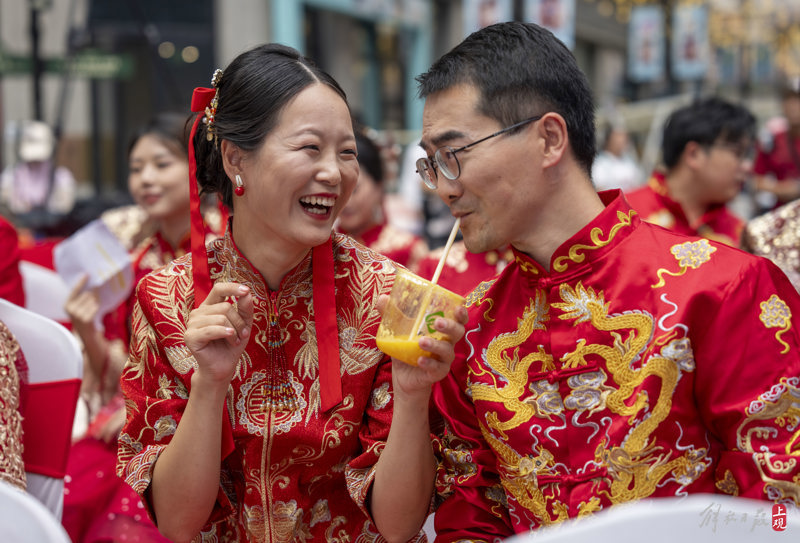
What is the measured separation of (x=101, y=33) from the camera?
1162 cm

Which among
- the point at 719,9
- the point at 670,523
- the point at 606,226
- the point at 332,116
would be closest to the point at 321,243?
the point at 332,116

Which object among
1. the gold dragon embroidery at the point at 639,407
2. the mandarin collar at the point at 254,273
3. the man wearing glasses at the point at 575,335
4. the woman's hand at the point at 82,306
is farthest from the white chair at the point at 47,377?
the gold dragon embroidery at the point at 639,407

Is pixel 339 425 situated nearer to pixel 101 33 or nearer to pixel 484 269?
pixel 484 269

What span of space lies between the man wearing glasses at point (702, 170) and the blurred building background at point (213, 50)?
2.85 metres

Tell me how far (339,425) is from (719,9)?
839 inches

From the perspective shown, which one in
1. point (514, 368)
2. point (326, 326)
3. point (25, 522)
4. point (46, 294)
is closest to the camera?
point (25, 522)

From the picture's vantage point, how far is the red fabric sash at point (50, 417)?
239 cm

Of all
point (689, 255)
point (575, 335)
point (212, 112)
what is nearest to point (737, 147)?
point (689, 255)

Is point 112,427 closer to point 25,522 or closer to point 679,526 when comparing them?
point 25,522

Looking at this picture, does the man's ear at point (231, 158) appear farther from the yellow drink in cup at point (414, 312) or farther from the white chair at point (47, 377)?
the white chair at point (47, 377)

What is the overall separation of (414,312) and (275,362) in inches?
21.2

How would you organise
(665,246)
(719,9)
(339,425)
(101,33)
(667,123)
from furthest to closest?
(719,9) → (101,33) → (667,123) → (339,425) → (665,246)

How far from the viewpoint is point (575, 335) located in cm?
181

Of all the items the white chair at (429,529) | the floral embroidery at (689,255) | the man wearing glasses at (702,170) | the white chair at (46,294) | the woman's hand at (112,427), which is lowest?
the woman's hand at (112,427)
